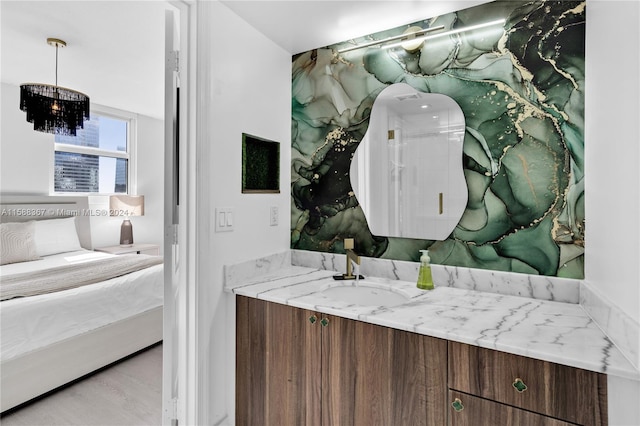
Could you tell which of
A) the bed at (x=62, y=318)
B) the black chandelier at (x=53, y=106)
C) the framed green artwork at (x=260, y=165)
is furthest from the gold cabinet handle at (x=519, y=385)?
the black chandelier at (x=53, y=106)

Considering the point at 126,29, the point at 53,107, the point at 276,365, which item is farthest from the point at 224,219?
the point at 53,107

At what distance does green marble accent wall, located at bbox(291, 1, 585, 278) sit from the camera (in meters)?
1.45

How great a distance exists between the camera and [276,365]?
154cm

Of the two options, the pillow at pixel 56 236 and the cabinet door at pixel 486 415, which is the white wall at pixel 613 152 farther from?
the pillow at pixel 56 236

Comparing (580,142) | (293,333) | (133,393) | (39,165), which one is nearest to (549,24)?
(580,142)

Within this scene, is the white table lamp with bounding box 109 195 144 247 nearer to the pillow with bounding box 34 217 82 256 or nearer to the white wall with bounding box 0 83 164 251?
the white wall with bounding box 0 83 164 251

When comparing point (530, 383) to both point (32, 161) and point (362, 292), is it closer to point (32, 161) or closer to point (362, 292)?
point (362, 292)

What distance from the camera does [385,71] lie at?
187 centimetres

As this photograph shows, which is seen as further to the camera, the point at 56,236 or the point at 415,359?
the point at 56,236

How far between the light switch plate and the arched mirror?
28.0 inches

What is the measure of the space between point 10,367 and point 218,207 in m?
1.58

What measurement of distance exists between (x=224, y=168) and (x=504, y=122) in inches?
51.7

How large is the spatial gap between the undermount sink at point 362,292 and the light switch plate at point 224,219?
57 centimetres

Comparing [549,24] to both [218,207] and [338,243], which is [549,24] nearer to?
[338,243]
